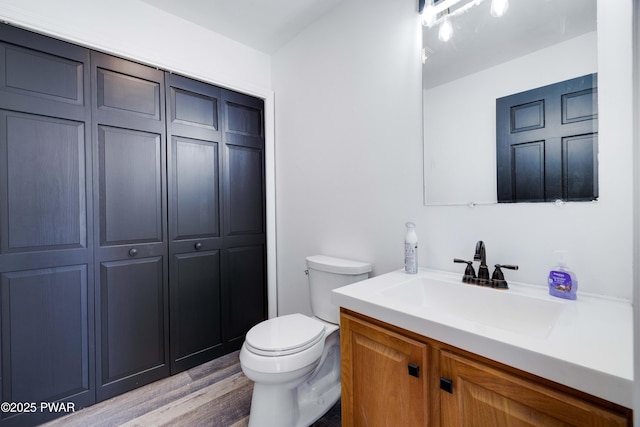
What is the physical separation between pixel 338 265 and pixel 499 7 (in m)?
1.39

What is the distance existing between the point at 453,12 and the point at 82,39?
1943 millimetres

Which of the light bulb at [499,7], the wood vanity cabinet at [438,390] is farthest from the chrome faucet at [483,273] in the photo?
the light bulb at [499,7]

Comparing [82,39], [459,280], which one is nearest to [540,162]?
[459,280]

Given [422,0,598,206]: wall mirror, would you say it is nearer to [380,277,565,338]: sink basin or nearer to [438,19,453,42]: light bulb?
[438,19,453,42]: light bulb

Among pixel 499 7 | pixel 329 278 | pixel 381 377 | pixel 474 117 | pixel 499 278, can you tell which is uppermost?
pixel 499 7

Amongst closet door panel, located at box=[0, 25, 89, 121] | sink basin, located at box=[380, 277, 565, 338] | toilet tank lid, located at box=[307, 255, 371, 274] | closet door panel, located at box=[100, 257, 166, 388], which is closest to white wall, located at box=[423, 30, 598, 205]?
sink basin, located at box=[380, 277, 565, 338]

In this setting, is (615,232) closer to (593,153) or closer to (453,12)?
(593,153)

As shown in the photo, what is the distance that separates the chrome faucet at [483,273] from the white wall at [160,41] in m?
1.57

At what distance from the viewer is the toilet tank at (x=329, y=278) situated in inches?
60.6

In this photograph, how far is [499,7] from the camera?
3.77 ft

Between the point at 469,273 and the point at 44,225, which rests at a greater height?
the point at 44,225

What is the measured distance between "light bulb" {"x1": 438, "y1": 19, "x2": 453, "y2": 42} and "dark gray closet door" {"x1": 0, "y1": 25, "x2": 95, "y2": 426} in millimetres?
1911

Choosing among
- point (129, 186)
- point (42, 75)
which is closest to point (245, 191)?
point (129, 186)

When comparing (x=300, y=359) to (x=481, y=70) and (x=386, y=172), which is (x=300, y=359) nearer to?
(x=386, y=172)
